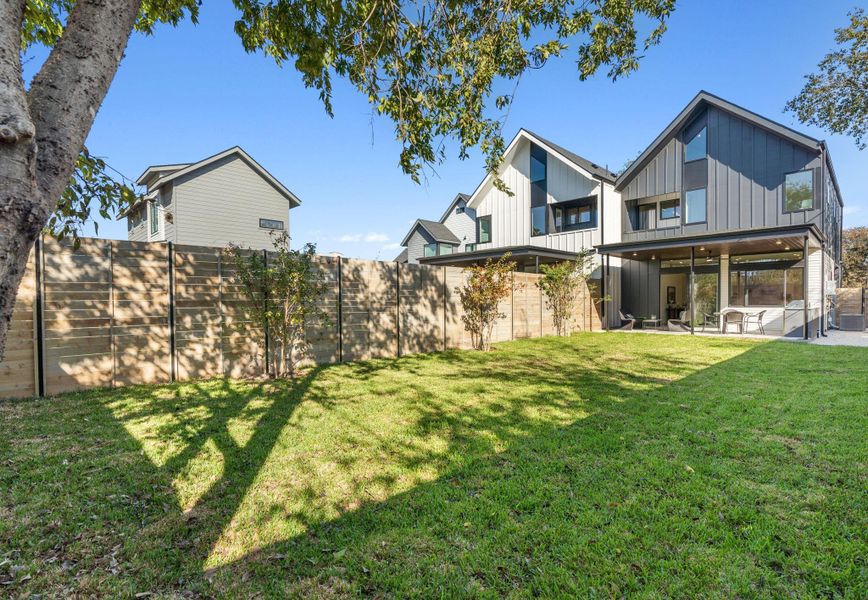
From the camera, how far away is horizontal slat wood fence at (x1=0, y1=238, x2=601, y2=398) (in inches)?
224

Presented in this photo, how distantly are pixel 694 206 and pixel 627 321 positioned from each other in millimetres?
5534

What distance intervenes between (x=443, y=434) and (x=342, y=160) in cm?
1198

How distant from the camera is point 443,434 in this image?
4.35 meters

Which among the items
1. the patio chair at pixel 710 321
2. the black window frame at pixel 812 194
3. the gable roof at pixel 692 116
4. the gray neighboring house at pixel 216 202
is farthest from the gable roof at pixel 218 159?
the black window frame at pixel 812 194

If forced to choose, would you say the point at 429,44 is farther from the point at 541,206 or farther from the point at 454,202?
the point at 454,202

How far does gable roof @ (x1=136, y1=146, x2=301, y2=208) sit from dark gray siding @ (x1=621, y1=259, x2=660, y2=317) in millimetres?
16381

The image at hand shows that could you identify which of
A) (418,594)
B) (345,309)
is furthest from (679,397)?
(345,309)

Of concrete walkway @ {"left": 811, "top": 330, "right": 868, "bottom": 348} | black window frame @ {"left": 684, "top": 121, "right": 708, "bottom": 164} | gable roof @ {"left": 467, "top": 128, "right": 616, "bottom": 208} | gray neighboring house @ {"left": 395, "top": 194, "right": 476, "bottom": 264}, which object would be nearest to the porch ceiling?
concrete walkway @ {"left": 811, "top": 330, "right": 868, "bottom": 348}

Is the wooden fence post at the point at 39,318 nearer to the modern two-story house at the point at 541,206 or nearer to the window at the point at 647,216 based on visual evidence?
the modern two-story house at the point at 541,206

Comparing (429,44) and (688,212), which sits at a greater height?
(688,212)

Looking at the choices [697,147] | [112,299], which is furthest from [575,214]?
[112,299]

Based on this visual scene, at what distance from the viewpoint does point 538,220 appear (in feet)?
68.1

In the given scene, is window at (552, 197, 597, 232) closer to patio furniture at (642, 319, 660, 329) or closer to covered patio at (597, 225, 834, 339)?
covered patio at (597, 225, 834, 339)

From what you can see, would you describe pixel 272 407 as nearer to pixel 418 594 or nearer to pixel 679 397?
pixel 418 594
